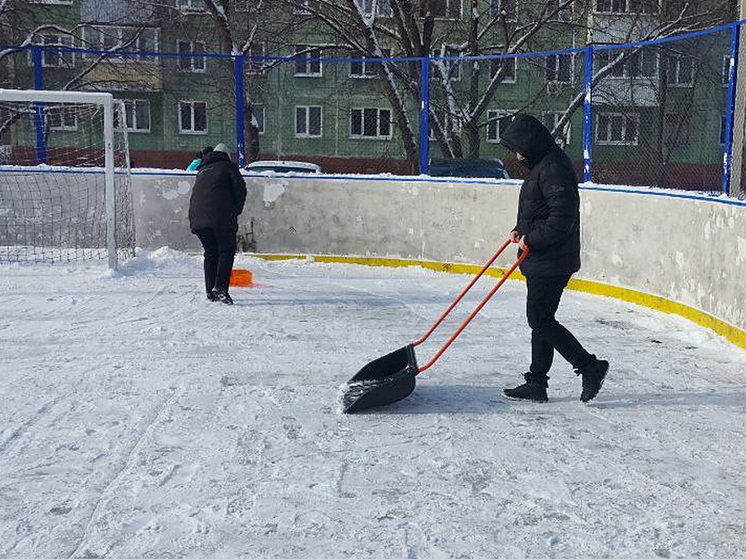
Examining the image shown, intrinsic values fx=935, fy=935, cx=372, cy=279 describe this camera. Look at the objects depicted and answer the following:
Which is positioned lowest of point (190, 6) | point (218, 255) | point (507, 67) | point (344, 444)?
point (344, 444)

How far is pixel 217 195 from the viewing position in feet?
27.7

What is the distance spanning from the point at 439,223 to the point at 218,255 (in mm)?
3251

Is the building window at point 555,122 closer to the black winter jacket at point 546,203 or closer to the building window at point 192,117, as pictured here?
the building window at point 192,117

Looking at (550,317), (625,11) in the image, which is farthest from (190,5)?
(550,317)

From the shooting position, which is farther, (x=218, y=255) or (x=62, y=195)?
(x=62, y=195)

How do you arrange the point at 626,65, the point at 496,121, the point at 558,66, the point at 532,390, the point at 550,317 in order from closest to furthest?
the point at 550,317
the point at 532,390
the point at 626,65
the point at 558,66
the point at 496,121

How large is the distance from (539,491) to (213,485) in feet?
4.40

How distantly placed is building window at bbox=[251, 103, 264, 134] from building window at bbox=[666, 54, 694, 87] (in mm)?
5384

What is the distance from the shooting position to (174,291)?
29.6 feet

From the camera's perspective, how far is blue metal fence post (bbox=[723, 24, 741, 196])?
24.3 ft

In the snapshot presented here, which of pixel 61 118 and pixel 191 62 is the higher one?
pixel 191 62

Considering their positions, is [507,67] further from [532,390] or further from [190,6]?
[190,6]

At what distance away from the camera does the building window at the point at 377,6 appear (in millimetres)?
17759

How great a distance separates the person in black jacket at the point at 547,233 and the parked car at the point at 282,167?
23.4ft
